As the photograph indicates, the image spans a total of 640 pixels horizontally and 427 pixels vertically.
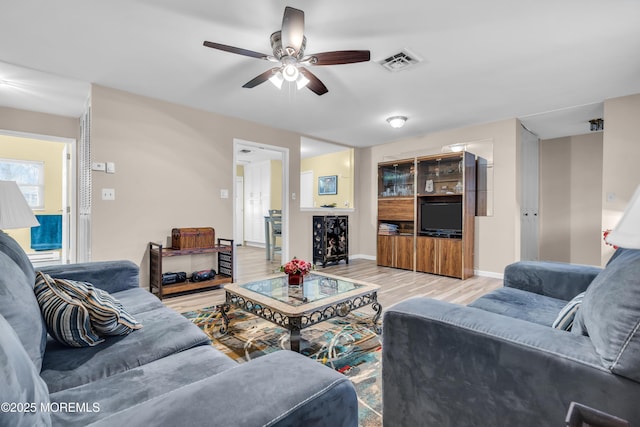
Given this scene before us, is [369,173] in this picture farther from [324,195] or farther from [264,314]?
[264,314]

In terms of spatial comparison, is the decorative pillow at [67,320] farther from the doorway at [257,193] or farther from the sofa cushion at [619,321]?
the doorway at [257,193]

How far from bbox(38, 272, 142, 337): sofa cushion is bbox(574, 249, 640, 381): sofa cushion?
6.01ft

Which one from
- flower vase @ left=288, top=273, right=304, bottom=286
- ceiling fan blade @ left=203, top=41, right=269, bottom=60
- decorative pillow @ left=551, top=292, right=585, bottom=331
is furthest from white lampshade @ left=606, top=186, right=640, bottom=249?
ceiling fan blade @ left=203, top=41, right=269, bottom=60

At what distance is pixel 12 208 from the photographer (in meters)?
1.77

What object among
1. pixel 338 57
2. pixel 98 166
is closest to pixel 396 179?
pixel 338 57

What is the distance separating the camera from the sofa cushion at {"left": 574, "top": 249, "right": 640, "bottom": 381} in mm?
801

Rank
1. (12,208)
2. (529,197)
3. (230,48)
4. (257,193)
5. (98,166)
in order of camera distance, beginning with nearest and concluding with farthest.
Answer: (12,208) → (230,48) → (98,166) → (529,197) → (257,193)

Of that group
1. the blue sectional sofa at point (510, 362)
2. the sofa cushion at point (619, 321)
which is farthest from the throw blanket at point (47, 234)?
the sofa cushion at point (619, 321)

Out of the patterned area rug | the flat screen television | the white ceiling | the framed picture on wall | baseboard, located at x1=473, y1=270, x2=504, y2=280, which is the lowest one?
the patterned area rug

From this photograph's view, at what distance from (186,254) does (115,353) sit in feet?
8.53

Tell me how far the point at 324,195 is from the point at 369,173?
1.61 metres

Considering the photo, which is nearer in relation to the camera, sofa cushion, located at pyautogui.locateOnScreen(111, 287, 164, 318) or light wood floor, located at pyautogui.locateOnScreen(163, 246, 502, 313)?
sofa cushion, located at pyautogui.locateOnScreen(111, 287, 164, 318)

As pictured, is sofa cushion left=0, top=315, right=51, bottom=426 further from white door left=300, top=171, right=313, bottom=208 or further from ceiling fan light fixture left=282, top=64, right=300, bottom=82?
white door left=300, top=171, right=313, bottom=208

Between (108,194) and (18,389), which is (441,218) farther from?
(18,389)
